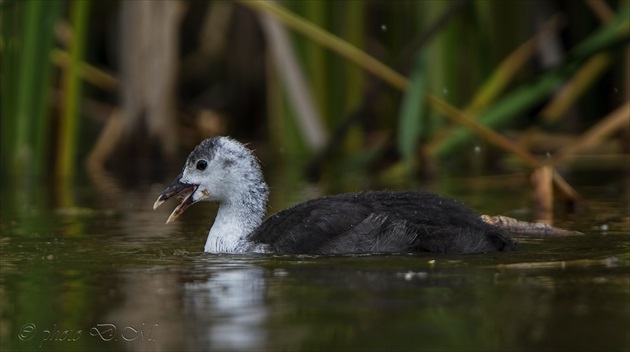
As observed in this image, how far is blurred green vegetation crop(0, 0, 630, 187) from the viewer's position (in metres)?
10.4

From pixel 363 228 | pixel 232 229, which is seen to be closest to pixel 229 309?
pixel 363 228

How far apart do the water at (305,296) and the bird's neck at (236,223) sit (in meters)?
0.17

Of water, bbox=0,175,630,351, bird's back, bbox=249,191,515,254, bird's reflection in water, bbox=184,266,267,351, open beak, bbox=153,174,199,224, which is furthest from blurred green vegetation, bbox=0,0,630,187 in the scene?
bird's reflection in water, bbox=184,266,267,351

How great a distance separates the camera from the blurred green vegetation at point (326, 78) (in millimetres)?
10422

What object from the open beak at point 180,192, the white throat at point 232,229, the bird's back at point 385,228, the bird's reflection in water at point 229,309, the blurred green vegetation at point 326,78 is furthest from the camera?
the blurred green vegetation at point 326,78

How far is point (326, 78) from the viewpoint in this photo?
12.4 m

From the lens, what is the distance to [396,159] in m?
12.1

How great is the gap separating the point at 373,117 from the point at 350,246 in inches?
300

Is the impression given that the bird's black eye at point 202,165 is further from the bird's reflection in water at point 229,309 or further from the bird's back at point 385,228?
the bird's reflection in water at point 229,309

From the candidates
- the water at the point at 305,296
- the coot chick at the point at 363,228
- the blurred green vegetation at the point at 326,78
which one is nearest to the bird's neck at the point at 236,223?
the coot chick at the point at 363,228

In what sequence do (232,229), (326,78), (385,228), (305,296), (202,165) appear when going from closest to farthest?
(305,296)
(385,228)
(232,229)
(202,165)
(326,78)

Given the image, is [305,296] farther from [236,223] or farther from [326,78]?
[326,78]

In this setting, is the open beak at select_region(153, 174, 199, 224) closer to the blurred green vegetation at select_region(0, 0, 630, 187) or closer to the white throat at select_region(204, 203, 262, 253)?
the white throat at select_region(204, 203, 262, 253)

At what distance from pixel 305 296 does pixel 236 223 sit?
6.87ft
